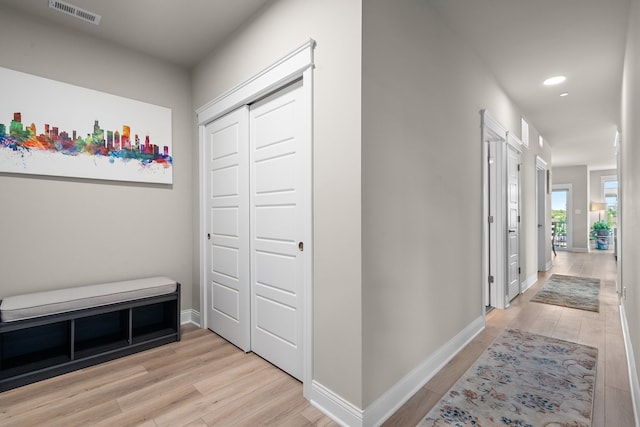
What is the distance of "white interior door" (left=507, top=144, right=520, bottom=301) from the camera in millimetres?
3805

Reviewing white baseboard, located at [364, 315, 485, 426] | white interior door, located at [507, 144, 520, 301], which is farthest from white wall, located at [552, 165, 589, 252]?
white baseboard, located at [364, 315, 485, 426]

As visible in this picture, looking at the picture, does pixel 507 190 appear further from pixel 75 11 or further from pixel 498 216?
pixel 75 11

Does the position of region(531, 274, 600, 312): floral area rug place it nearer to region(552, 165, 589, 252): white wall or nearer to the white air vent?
region(552, 165, 589, 252): white wall

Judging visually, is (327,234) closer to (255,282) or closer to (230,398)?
(255,282)

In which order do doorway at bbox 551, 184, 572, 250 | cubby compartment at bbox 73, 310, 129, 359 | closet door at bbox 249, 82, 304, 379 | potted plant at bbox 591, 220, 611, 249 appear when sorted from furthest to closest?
doorway at bbox 551, 184, 572, 250
potted plant at bbox 591, 220, 611, 249
cubby compartment at bbox 73, 310, 129, 359
closet door at bbox 249, 82, 304, 379

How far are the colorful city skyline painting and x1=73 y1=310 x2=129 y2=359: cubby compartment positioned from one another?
123cm

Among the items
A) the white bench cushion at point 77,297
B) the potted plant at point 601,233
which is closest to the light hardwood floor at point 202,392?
the white bench cushion at point 77,297

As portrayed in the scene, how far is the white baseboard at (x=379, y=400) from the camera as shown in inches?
64.6

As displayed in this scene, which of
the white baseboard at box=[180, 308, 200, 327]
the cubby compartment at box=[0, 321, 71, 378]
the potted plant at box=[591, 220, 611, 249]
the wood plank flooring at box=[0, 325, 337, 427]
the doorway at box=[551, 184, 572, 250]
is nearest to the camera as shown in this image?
the wood plank flooring at box=[0, 325, 337, 427]

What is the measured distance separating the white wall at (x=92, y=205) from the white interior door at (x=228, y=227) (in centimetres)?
38

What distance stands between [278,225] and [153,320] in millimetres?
1776

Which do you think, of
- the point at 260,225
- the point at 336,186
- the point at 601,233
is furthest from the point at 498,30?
the point at 601,233

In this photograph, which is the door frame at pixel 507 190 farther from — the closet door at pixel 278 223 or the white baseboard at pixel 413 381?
the closet door at pixel 278 223

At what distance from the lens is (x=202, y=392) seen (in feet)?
6.54
